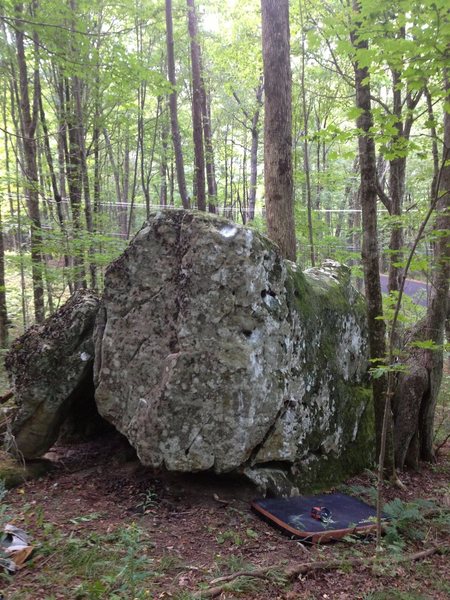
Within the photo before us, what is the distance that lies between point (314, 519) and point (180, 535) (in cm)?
136

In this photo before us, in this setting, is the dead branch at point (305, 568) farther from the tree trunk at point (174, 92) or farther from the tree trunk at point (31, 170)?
the tree trunk at point (174, 92)

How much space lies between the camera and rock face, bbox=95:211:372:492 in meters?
4.28

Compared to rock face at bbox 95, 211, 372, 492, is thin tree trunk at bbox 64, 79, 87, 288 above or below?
above

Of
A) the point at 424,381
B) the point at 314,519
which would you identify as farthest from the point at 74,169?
the point at 314,519

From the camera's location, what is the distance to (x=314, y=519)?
13.7ft

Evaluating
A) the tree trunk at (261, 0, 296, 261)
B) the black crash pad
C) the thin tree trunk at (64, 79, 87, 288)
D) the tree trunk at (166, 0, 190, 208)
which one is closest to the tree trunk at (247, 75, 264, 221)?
the tree trunk at (166, 0, 190, 208)

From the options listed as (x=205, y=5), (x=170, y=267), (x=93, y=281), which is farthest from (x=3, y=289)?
(x=205, y=5)

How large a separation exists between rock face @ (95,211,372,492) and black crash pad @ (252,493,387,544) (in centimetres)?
22

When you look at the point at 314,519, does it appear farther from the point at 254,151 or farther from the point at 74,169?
the point at 254,151

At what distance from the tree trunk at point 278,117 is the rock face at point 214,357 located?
54.7 inches

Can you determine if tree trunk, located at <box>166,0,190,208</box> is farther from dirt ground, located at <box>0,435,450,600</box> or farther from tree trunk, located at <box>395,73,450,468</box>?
dirt ground, located at <box>0,435,450,600</box>

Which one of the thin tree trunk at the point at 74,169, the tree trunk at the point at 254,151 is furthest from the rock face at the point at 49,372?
the tree trunk at the point at 254,151

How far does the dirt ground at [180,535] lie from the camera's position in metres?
3.03

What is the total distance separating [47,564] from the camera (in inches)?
119
